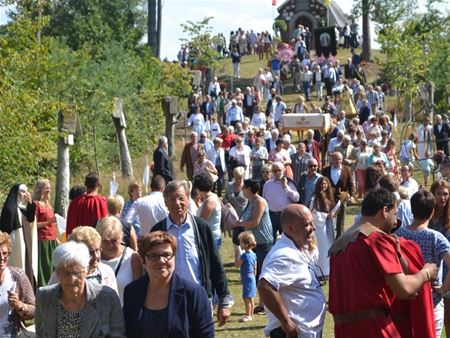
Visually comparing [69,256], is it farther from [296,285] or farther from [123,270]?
[296,285]

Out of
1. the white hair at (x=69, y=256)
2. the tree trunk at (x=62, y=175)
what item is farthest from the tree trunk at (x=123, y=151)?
the white hair at (x=69, y=256)

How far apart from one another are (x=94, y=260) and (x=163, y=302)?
1.05 metres

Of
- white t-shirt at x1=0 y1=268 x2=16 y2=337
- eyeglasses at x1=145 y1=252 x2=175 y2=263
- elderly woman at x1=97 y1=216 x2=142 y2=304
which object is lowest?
white t-shirt at x1=0 y1=268 x2=16 y2=337

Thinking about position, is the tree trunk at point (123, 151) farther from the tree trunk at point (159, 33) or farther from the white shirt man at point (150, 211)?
the tree trunk at point (159, 33)

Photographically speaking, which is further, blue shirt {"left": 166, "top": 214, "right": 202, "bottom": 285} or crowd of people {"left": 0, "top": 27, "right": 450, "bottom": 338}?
blue shirt {"left": 166, "top": 214, "right": 202, "bottom": 285}

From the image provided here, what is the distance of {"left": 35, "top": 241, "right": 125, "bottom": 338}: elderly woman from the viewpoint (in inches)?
266

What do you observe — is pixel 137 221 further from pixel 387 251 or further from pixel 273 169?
pixel 387 251

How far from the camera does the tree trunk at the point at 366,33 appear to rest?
5812 cm

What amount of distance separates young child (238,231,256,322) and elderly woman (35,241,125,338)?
19.8ft

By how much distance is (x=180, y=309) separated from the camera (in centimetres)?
663

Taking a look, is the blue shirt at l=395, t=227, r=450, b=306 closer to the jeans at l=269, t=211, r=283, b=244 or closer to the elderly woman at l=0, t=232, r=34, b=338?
the elderly woman at l=0, t=232, r=34, b=338

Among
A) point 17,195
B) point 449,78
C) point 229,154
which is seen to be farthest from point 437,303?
point 449,78

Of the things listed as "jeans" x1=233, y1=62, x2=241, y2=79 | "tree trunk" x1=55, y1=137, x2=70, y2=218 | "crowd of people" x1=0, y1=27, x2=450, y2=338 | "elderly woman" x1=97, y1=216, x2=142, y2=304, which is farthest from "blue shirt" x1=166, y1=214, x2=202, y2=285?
"jeans" x1=233, y1=62, x2=241, y2=79

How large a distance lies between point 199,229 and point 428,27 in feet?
161
